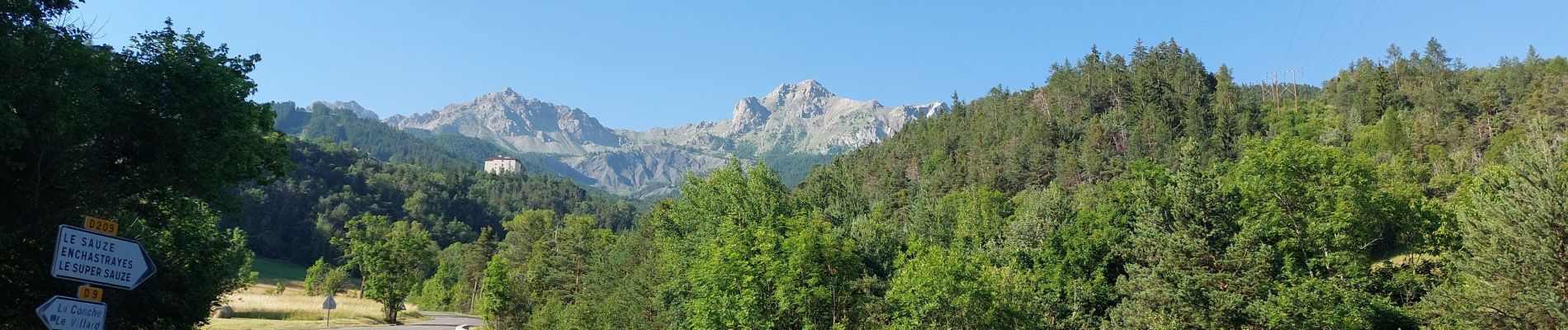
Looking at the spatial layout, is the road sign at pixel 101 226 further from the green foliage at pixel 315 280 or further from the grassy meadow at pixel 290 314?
the green foliage at pixel 315 280

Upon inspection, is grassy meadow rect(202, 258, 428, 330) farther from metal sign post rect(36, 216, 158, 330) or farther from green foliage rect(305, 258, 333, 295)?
metal sign post rect(36, 216, 158, 330)

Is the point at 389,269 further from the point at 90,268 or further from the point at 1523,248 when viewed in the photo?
the point at 1523,248

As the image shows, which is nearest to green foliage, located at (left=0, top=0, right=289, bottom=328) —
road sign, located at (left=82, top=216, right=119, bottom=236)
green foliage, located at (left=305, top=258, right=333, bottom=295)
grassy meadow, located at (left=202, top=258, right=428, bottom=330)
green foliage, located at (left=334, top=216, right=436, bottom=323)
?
road sign, located at (left=82, top=216, right=119, bottom=236)

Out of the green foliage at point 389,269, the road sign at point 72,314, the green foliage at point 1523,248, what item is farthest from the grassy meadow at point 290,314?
the green foliage at point 1523,248

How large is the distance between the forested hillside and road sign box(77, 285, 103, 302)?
87.5 feet

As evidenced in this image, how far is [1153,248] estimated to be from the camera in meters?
40.1

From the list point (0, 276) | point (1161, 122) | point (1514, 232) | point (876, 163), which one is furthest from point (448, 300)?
point (1514, 232)

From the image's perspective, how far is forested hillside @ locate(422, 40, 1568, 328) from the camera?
3094 centimetres

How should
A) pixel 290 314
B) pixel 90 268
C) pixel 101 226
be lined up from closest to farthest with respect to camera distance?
pixel 90 268, pixel 101 226, pixel 290 314

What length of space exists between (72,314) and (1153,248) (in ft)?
131

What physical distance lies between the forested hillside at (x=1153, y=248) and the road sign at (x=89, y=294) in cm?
2667

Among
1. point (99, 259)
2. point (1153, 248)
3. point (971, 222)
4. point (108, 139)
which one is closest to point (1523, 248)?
point (1153, 248)

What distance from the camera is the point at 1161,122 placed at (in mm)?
102562

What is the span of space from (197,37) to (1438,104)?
12621 centimetres
